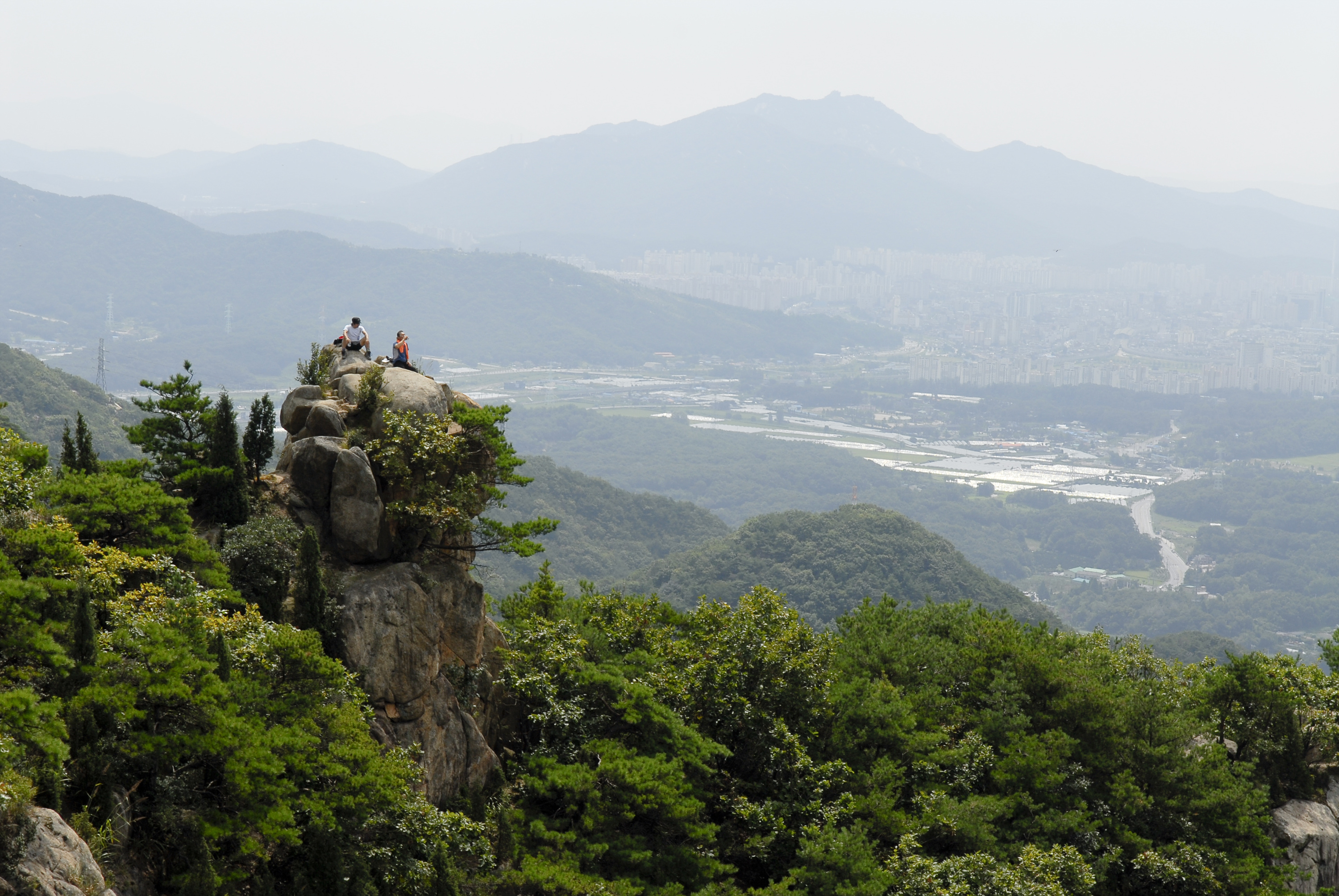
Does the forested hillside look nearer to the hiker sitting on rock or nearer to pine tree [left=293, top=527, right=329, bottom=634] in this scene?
pine tree [left=293, top=527, right=329, bottom=634]

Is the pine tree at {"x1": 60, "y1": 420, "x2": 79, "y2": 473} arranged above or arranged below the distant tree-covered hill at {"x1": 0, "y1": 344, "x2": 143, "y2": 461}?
above

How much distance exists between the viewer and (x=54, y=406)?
291 feet

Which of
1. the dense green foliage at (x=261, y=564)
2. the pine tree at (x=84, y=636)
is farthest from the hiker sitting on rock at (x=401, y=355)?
the pine tree at (x=84, y=636)

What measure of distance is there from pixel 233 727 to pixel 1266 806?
93.6 ft

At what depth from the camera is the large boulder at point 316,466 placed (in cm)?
2325

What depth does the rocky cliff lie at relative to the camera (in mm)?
22141

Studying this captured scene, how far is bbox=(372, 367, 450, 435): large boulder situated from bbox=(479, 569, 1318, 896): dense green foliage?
246 inches

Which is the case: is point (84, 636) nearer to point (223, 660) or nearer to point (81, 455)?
point (223, 660)

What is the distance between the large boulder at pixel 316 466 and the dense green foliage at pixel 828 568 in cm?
7060

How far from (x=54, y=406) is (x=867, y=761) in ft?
280

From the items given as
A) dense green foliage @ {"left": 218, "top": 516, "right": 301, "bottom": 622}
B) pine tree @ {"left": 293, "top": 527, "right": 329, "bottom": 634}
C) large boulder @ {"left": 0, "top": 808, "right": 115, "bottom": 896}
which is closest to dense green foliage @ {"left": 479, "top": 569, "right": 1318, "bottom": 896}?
pine tree @ {"left": 293, "top": 527, "right": 329, "bottom": 634}

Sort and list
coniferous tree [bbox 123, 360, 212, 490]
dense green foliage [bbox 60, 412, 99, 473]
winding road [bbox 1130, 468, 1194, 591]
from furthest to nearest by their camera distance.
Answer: winding road [bbox 1130, 468, 1194, 591]
coniferous tree [bbox 123, 360, 212, 490]
dense green foliage [bbox 60, 412, 99, 473]

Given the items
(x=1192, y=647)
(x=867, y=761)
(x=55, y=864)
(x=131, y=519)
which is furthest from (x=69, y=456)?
(x=1192, y=647)

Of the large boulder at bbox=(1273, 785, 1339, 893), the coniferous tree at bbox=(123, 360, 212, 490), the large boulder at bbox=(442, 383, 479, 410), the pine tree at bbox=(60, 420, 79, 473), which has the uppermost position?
the large boulder at bbox=(442, 383, 479, 410)
